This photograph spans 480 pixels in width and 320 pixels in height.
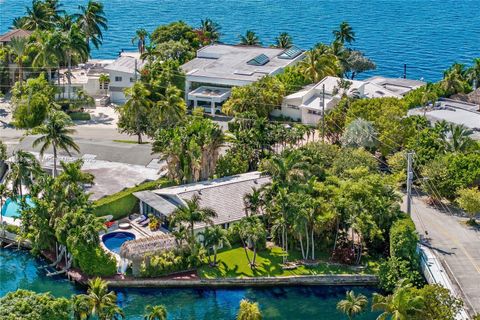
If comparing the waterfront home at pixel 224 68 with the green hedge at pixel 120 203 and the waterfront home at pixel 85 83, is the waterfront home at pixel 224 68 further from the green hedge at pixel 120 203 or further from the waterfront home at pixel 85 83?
the green hedge at pixel 120 203

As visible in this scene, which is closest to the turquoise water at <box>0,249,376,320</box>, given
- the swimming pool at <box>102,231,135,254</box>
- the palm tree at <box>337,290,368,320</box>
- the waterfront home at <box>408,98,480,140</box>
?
the palm tree at <box>337,290,368,320</box>

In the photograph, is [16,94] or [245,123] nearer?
[245,123]

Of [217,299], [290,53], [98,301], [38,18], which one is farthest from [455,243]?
[38,18]

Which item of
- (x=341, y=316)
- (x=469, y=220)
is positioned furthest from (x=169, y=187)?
(x=469, y=220)

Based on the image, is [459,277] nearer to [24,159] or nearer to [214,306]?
[214,306]

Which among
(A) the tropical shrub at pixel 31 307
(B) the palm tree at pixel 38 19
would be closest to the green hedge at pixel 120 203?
(A) the tropical shrub at pixel 31 307

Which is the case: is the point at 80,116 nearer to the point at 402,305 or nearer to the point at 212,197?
the point at 212,197

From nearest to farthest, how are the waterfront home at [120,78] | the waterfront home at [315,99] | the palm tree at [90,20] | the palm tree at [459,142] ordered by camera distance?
1. the palm tree at [459,142]
2. the waterfront home at [315,99]
3. the waterfront home at [120,78]
4. the palm tree at [90,20]
